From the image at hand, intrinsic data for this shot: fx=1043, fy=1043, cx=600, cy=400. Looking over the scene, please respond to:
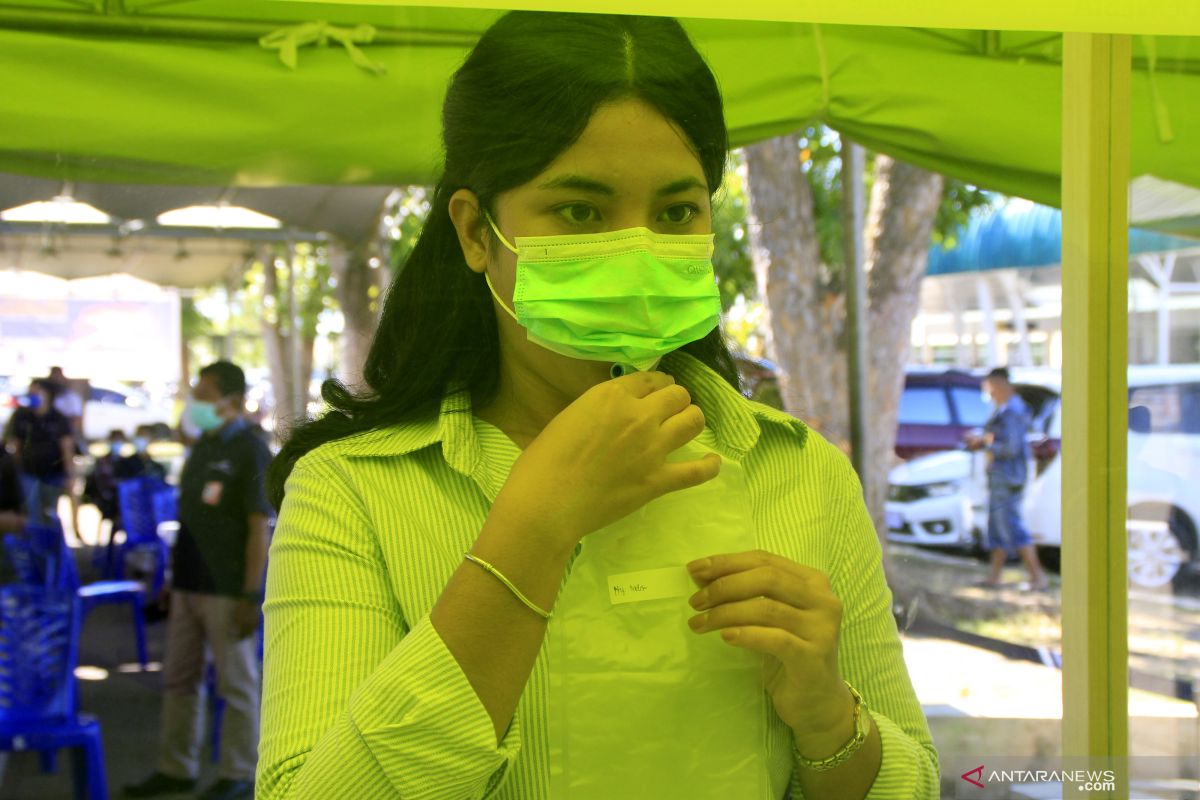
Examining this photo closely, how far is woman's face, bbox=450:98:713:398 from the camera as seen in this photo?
0.98 m

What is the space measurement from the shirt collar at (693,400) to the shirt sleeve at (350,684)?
68 mm

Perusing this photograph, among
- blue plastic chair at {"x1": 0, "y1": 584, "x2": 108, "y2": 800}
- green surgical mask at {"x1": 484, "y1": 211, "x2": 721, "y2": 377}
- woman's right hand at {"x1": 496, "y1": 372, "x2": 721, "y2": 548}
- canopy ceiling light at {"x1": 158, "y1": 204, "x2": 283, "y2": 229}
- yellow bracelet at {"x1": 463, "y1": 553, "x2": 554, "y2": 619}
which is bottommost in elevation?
blue plastic chair at {"x1": 0, "y1": 584, "x2": 108, "y2": 800}

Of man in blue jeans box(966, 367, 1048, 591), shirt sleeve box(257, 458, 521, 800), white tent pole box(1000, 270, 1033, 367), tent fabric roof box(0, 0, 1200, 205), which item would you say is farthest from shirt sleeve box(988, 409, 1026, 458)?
shirt sleeve box(257, 458, 521, 800)

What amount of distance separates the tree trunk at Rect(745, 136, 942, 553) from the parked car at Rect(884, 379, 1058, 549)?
76mm

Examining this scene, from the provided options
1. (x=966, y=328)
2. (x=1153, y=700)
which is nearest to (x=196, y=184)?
(x=966, y=328)

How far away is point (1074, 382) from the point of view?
1.96 metres

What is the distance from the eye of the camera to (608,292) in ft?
3.22

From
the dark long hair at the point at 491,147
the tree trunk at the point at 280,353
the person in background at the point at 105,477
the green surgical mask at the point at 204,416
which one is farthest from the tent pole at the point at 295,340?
the dark long hair at the point at 491,147

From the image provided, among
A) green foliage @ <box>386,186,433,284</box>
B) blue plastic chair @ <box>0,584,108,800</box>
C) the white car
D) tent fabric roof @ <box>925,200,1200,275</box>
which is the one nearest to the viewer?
green foliage @ <box>386,186,433,284</box>

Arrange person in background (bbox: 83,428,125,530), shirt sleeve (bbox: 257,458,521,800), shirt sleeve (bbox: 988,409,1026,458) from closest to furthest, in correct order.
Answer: shirt sleeve (bbox: 257,458,521,800) < shirt sleeve (bbox: 988,409,1026,458) < person in background (bbox: 83,428,125,530)

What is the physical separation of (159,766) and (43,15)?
9.49ft

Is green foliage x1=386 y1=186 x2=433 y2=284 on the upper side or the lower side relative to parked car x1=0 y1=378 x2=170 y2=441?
upper

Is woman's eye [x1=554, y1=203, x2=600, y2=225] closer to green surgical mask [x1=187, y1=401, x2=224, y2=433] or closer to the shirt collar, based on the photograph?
the shirt collar

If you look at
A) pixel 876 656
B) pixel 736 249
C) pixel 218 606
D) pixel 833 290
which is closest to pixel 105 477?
pixel 218 606
